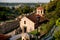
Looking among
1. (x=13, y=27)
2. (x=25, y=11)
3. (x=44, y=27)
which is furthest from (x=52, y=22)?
(x=25, y=11)

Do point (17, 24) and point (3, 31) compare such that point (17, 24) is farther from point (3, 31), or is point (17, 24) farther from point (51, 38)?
point (51, 38)

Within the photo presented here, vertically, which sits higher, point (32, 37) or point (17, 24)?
point (32, 37)

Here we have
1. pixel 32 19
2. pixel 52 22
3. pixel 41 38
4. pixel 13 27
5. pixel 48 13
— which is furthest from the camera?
pixel 13 27

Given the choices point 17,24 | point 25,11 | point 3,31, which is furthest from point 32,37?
point 25,11

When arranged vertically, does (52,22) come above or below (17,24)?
above

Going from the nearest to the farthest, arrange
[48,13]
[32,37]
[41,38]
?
[32,37] → [41,38] → [48,13]

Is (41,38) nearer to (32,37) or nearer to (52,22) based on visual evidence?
(32,37)

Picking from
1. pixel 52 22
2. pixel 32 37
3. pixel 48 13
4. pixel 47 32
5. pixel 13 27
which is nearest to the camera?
pixel 32 37

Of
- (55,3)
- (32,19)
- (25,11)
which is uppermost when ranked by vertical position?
(55,3)

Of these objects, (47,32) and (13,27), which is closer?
(47,32)
